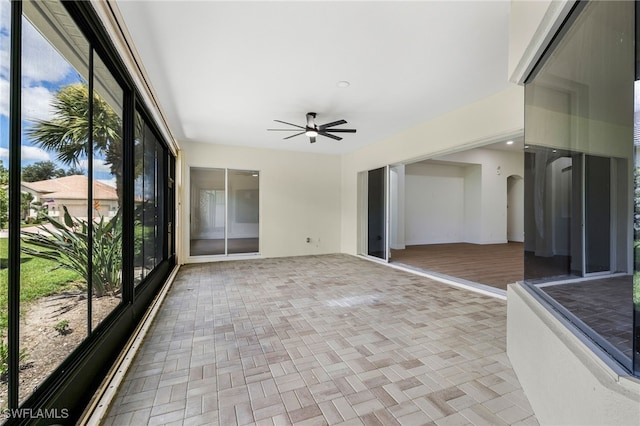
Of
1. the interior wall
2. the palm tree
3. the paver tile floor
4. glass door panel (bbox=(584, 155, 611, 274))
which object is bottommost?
the paver tile floor

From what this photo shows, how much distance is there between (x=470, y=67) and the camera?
3.10m

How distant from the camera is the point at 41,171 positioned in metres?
1.51

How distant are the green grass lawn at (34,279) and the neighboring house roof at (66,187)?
0.37m

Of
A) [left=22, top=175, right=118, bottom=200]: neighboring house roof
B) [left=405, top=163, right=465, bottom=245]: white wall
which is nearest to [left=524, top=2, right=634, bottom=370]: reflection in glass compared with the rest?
[left=22, top=175, right=118, bottom=200]: neighboring house roof

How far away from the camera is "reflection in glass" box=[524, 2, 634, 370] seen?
1.32 m

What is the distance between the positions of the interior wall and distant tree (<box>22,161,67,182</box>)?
15.1ft

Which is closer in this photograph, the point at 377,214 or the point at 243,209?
the point at 377,214

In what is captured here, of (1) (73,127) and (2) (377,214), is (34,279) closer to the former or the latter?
(1) (73,127)

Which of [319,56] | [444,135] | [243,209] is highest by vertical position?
[319,56]

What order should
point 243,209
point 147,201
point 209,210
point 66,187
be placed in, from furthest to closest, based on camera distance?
point 243,209 → point 209,210 → point 147,201 → point 66,187

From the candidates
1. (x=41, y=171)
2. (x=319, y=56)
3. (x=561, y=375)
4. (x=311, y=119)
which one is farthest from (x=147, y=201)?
(x=561, y=375)

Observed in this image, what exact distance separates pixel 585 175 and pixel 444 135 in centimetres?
277

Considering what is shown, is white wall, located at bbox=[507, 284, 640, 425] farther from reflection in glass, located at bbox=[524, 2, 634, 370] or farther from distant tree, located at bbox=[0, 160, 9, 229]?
distant tree, located at bbox=[0, 160, 9, 229]

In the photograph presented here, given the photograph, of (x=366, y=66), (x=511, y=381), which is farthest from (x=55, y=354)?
(x=366, y=66)
